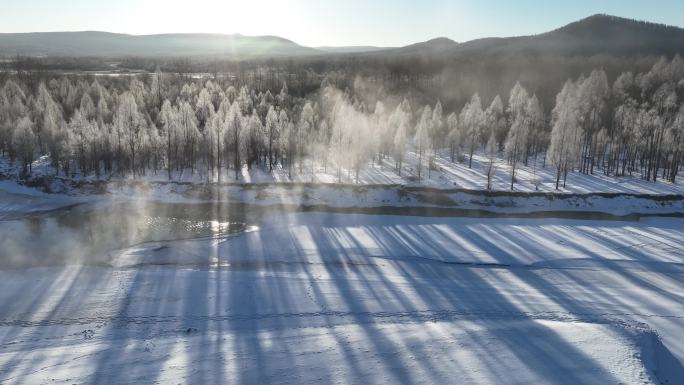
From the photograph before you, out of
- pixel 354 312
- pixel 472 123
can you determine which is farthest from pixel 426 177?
pixel 354 312

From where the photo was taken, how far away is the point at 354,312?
2662 cm

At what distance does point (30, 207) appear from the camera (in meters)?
47.0

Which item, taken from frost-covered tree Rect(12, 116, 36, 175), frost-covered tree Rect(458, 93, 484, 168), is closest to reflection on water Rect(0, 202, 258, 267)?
frost-covered tree Rect(12, 116, 36, 175)

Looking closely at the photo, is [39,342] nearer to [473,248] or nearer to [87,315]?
[87,315]

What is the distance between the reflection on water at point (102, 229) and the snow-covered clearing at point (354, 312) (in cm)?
235

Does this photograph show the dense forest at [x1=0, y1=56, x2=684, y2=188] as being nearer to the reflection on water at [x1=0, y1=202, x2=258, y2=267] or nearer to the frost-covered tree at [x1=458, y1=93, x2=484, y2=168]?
the frost-covered tree at [x1=458, y1=93, x2=484, y2=168]

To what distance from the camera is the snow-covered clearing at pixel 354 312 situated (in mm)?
21250

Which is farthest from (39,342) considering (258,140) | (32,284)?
(258,140)

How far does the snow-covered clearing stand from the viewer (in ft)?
69.7

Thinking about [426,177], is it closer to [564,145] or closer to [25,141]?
[564,145]

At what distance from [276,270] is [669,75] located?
360ft

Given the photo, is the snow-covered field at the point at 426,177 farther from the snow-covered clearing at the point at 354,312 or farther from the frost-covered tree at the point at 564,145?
the snow-covered clearing at the point at 354,312

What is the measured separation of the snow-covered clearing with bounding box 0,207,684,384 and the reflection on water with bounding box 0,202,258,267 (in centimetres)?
235

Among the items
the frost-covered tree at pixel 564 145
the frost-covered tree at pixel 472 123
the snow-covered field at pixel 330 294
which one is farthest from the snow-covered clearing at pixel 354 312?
the frost-covered tree at pixel 472 123
